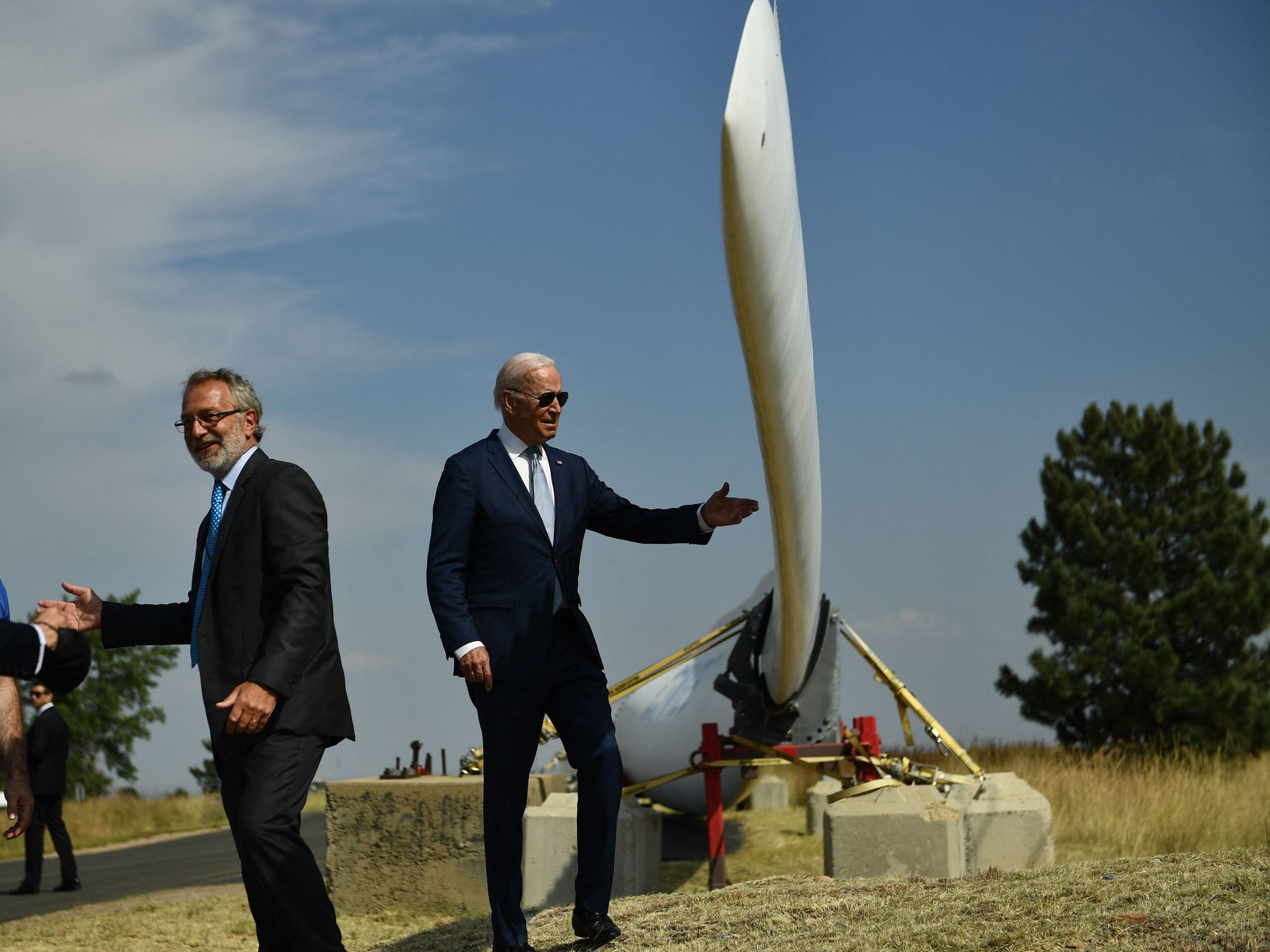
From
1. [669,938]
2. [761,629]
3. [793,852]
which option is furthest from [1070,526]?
[669,938]

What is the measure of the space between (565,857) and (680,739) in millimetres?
2376

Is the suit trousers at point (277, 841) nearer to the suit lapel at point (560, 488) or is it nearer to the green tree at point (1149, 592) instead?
the suit lapel at point (560, 488)

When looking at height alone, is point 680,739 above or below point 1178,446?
below

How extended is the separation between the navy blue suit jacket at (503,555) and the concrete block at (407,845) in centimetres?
279

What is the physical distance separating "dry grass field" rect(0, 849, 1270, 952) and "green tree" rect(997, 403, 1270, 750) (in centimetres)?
1754

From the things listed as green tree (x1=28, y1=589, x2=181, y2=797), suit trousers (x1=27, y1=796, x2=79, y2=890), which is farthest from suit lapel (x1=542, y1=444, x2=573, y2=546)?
green tree (x1=28, y1=589, x2=181, y2=797)

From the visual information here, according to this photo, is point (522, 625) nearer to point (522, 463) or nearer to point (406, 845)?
point (522, 463)

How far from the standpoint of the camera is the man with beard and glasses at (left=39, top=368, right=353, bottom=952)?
3.32 m

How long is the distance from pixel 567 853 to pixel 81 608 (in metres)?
3.31

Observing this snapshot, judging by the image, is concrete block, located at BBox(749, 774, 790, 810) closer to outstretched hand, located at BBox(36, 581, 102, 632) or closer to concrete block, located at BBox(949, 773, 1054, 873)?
concrete block, located at BBox(949, 773, 1054, 873)

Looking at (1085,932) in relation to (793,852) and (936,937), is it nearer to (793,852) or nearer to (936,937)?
(936,937)

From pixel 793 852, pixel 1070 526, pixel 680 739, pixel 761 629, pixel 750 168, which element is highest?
pixel 1070 526

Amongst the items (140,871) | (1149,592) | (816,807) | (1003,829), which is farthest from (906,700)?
(1149,592)

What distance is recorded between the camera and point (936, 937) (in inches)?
150
